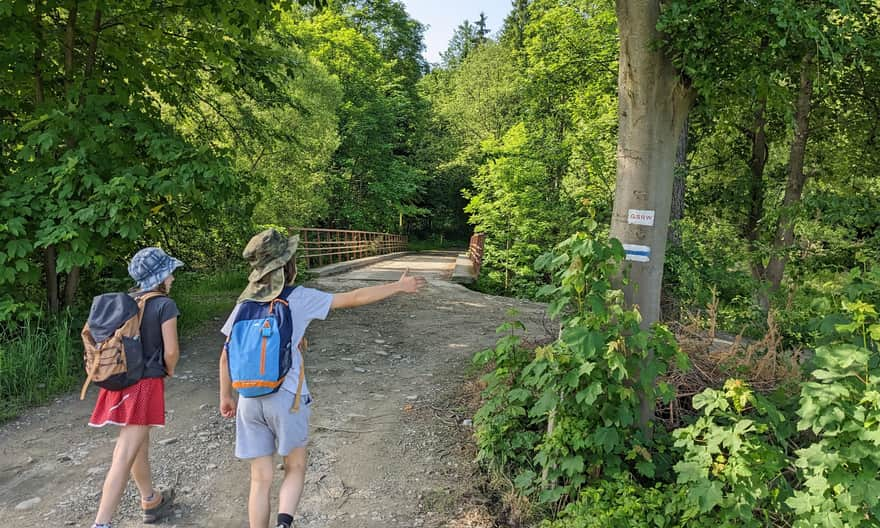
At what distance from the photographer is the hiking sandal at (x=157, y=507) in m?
3.05

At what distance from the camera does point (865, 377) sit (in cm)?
236

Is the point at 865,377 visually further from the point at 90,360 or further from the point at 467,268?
the point at 467,268

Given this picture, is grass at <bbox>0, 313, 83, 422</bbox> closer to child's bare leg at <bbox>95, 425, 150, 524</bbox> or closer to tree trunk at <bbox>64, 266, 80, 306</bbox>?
tree trunk at <bbox>64, 266, 80, 306</bbox>

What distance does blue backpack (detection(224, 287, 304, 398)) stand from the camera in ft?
7.99

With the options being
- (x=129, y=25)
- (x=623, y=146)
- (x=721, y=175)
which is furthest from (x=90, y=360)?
(x=721, y=175)

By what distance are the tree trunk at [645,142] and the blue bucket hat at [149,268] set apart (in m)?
2.67

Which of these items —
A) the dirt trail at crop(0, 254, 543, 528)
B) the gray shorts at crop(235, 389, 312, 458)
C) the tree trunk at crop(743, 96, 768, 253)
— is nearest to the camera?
the gray shorts at crop(235, 389, 312, 458)

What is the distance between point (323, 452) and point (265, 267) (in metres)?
1.84

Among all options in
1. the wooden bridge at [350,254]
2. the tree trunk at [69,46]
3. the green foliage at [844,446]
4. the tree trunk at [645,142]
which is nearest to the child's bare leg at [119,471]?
the tree trunk at [645,142]

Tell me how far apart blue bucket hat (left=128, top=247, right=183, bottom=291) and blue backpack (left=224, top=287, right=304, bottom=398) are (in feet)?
2.41

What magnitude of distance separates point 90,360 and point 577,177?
12.6m

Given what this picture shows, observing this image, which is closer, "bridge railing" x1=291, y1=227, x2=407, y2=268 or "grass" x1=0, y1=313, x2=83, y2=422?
"grass" x1=0, y1=313, x2=83, y2=422

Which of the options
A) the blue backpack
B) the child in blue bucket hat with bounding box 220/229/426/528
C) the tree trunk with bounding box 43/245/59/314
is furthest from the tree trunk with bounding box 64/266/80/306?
the blue backpack

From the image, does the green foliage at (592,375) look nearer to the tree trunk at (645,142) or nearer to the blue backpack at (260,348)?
the tree trunk at (645,142)
